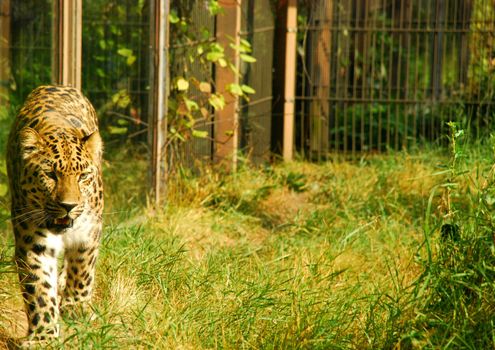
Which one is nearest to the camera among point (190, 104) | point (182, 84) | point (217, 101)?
point (182, 84)

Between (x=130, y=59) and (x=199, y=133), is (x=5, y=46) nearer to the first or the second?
(x=130, y=59)

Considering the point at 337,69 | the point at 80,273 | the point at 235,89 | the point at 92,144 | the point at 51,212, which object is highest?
the point at 337,69

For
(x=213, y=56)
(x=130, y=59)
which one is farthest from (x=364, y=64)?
(x=130, y=59)

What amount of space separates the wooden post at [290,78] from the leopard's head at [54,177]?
5.33 metres

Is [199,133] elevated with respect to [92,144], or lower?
lower

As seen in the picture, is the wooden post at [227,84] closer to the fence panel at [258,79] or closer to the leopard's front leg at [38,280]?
the fence panel at [258,79]

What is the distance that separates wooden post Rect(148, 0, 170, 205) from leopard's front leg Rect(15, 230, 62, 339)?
2585 mm

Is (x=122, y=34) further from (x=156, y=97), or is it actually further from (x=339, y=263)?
(x=339, y=263)

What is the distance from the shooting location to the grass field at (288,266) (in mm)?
4516

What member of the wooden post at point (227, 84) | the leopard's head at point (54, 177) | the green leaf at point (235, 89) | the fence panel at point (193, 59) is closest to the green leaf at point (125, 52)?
the fence panel at point (193, 59)

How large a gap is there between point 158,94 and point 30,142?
2718 mm

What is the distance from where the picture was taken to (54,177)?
479 cm

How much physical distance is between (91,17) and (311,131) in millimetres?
4157

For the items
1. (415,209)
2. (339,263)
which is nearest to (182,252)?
(339,263)
